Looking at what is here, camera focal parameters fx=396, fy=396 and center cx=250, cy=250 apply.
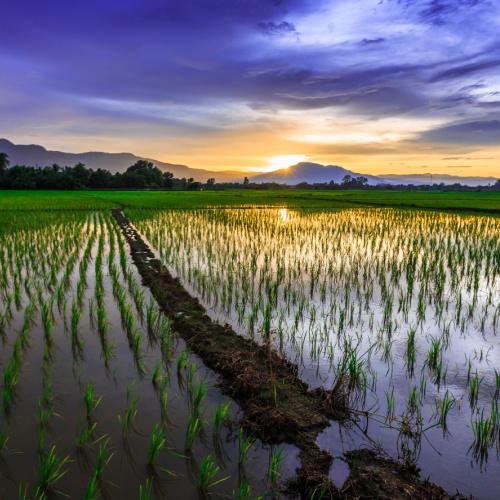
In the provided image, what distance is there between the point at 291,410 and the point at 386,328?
238 centimetres

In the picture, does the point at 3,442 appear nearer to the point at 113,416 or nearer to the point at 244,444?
the point at 113,416

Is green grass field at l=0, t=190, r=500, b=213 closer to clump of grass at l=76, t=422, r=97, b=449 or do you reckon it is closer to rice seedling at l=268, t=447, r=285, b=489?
clump of grass at l=76, t=422, r=97, b=449

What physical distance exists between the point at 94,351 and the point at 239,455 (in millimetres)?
2254

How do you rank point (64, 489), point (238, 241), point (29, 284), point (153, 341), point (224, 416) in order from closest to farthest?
point (64, 489) < point (224, 416) < point (153, 341) < point (29, 284) < point (238, 241)

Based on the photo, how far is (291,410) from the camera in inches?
121

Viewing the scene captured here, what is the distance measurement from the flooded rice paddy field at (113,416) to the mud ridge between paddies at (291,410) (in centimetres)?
13

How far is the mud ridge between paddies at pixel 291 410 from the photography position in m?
2.33

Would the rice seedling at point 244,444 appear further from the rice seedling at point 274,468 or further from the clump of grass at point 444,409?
the clump of grass at point 444,409

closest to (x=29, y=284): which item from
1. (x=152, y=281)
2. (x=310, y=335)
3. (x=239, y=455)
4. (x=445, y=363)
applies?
(x=152, y=281)

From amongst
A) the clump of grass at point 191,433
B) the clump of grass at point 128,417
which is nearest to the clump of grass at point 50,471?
the clump of grass at point 128,417

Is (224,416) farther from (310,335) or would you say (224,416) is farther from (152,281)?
(152,281)

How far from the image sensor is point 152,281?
23.5 ft

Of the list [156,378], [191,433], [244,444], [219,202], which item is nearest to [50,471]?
[191,433]

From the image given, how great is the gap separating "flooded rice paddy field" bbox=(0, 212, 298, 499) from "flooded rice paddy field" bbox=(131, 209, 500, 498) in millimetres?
716
